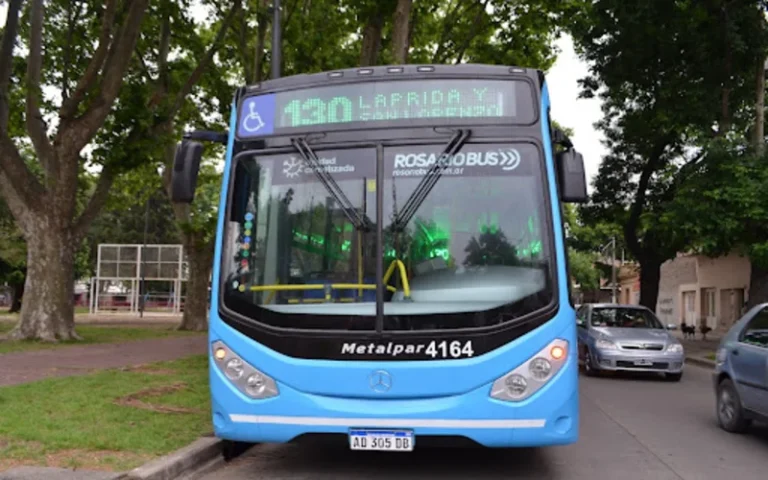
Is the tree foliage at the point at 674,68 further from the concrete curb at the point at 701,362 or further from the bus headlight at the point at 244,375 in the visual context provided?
the bus headlight at the point at 244,375

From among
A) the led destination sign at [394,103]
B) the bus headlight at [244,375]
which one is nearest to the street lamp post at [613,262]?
the led destination sign at [394,103]

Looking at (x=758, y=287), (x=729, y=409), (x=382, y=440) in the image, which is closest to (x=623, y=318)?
(x=758, y=287)

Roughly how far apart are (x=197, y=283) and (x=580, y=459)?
22.3m

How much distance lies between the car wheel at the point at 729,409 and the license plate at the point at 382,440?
4.84 m

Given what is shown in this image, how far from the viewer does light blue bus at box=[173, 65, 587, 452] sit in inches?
227

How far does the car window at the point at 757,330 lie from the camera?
8680 millimetres

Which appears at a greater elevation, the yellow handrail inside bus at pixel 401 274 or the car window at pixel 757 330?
the yellow handrail inside bus at pixel 401 274

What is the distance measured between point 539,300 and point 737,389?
4.18 m

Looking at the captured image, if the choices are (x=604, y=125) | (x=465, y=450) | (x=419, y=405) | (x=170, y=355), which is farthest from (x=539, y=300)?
(x=604, y=125)

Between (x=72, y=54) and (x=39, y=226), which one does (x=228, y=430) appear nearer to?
(x=39, y=226)

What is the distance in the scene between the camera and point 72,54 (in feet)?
65.5

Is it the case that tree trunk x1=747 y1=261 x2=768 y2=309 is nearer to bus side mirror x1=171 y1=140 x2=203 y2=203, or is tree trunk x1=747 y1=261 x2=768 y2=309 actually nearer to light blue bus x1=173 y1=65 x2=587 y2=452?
light blue bus x1=173 y1=65 x2=587 y2=452

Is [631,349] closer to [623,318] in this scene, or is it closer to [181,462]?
[623,318]

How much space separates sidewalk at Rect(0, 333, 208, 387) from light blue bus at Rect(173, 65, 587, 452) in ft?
20.4
